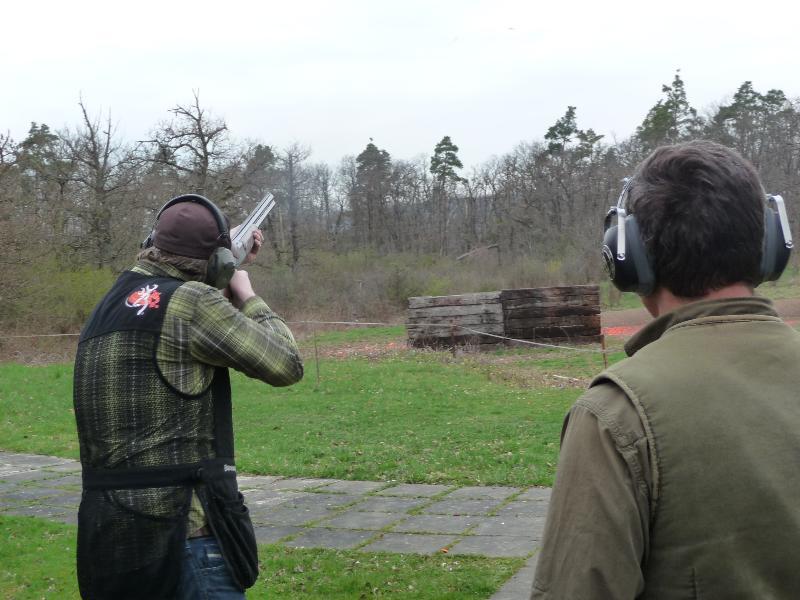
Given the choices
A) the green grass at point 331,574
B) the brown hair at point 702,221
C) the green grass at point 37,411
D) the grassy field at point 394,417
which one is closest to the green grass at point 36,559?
the green grass at point 331,574

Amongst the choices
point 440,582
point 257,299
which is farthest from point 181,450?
point 440,582

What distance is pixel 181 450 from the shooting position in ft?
8.36

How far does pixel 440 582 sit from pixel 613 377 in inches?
157

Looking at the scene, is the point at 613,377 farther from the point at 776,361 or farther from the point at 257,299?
the point at 257,299

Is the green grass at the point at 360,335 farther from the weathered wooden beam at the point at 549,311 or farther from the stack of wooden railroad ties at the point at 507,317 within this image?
the weathered wooden beam at the point at 549,311

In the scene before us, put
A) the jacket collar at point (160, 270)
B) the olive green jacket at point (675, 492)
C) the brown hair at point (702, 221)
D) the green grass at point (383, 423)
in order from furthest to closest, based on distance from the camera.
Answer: the green grass at point (383, 423) < the jacket collar at point (160, 270) < the brown hair at point (702, 221) < the olive green jacket at point (675, 492)

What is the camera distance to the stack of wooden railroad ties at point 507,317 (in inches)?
858

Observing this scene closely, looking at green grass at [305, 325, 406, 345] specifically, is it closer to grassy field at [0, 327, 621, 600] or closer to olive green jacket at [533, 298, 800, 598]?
grassy field at [0, 327, 621, 600]

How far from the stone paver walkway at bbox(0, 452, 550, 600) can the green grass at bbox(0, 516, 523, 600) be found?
0.64 ft

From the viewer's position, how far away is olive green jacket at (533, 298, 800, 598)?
1.41 m

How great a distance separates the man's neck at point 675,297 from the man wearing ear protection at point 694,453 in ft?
0.04

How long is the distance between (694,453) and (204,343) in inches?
63.3

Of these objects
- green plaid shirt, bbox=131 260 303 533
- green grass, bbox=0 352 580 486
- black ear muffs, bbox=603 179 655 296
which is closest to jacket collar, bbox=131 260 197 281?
green plaid shirt, bbox=131 260 303 533

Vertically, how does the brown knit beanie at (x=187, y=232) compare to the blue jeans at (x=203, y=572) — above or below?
above
